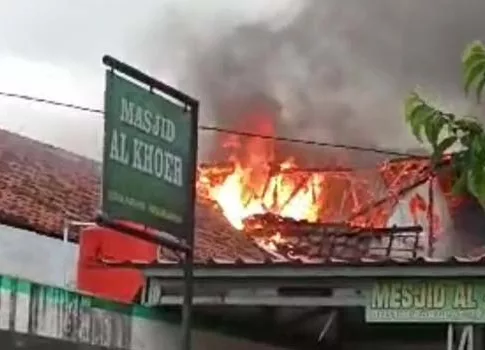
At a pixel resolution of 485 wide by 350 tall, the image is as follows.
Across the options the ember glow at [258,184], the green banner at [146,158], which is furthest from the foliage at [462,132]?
the ember glow at [258,184]

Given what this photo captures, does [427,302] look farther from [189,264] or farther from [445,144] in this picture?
[445,144]

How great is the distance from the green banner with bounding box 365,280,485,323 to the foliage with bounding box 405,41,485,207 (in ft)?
16.4

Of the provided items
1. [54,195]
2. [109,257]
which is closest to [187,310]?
[109,257]

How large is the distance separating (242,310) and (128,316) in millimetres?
1559

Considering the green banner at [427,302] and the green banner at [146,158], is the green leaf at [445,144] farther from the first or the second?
the green banner at [427,302]

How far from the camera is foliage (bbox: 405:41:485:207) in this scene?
4.03 meters

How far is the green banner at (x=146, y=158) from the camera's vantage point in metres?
6.71

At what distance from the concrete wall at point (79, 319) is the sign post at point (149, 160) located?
196 centimetres

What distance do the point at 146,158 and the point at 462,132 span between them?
309cm

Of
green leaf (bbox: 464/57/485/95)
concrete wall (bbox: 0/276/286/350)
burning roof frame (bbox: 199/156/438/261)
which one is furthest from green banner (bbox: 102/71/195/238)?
burning roof frame (bbox: 199/156/438/261)

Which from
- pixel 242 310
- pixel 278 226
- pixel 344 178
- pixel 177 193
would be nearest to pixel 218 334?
pixel 242 310

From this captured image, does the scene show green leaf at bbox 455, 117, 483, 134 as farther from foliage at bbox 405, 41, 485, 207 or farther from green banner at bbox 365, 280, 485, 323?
green banner at bbox 365, 280, 485, 323

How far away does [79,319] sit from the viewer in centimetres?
949

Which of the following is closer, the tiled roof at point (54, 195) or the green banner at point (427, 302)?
the green banner at point (427, 302)
